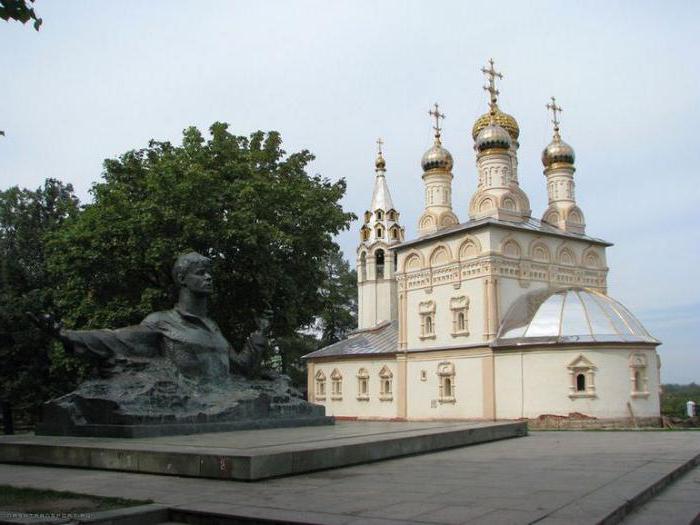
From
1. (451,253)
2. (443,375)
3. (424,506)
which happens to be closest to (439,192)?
(451,253)

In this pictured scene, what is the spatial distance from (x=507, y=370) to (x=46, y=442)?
22.8m

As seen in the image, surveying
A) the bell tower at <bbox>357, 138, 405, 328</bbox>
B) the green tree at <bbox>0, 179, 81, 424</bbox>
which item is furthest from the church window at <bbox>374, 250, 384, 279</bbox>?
the green tree at <bbox>0, 179, 81, 424</bbox>

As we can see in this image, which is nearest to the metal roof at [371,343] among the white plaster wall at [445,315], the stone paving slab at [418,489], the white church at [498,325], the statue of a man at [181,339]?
the white church at [498,325]

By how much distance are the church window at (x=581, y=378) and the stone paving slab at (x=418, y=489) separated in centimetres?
1741

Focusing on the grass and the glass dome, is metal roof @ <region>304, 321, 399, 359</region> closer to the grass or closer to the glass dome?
the glass dome

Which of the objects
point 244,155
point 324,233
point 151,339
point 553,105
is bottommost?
point 151,339

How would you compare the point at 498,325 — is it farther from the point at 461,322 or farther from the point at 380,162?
the point at 380,162

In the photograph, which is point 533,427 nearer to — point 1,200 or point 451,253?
point 451,253

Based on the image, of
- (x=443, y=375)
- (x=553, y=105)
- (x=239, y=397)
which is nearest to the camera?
(x=239, y=397)

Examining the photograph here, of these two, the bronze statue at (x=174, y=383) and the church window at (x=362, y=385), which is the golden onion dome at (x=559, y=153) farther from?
the bronze statue at (x=174, y=383)

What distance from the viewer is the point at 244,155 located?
2012 centimetres

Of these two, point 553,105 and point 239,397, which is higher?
point 553,105

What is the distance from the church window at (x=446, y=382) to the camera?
32.5 m

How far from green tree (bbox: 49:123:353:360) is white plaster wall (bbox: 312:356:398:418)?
15.5 m
